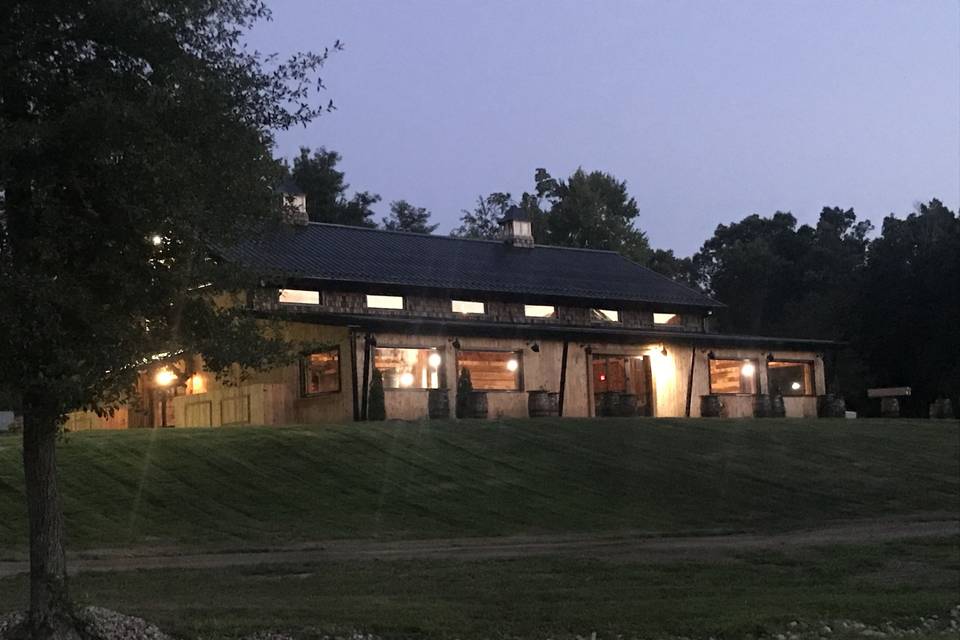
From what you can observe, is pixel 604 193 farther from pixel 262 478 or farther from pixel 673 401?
pixel 262 478

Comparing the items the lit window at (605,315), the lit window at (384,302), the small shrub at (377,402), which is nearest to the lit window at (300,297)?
the lit window at (384,302)

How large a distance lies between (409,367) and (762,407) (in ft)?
39.4

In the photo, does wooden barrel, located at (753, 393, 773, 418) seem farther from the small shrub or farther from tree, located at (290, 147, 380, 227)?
tree, located at (290, 147, 380, 227)

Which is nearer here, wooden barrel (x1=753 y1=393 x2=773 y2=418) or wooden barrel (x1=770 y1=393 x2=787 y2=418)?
wooden barrel (x1=753 y1=393 x2=773 y2=418)

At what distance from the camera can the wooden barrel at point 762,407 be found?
36.3m

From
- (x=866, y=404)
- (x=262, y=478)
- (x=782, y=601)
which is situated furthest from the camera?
(x=866, y=404)

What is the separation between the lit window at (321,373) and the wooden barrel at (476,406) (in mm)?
3473

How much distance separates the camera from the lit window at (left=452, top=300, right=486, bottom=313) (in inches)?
1448

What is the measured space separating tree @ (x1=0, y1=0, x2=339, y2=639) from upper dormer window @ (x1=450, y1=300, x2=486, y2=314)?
26190mm

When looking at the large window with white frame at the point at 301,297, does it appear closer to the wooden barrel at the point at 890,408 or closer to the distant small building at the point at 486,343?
the distant small building at the point at 486,343

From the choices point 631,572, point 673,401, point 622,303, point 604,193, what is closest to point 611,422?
point 673,401

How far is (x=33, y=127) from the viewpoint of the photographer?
30.0ft

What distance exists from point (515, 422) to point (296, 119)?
1828cm

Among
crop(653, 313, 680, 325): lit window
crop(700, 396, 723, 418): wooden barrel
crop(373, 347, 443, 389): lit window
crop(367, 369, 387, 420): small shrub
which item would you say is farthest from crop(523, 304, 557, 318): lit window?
crop(367, 369, 387, 420): small shrub
